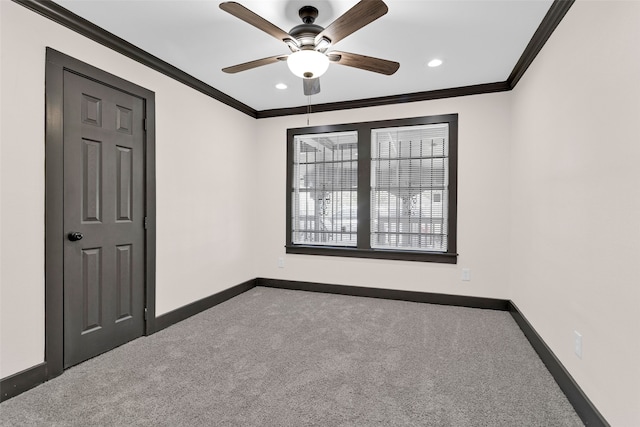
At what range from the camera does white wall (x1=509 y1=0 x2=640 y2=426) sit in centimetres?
140

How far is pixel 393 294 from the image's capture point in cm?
409

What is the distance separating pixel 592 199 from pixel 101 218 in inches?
129

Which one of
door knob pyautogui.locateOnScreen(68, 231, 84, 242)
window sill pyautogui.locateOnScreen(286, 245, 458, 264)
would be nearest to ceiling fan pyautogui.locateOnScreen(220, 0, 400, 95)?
door knob pyautogui.locateOnScreen(68, 231, 84, 242)

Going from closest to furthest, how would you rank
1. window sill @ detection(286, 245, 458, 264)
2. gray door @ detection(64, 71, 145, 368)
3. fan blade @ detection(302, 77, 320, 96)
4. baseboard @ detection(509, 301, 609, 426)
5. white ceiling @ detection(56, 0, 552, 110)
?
baseboard @ detection(509, 301, 609, 426), white ceiling @ detection(56, 0, 552, 110), gray door @ detection(64, 71, 145, 368), fan blade @ detection(302, 77, 320, 96), window sill @ detection(286, 245, 458, 264)

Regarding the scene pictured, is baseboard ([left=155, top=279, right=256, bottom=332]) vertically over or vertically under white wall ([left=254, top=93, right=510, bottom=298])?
under

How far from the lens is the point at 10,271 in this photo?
200cm

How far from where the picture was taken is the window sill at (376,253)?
3.89m

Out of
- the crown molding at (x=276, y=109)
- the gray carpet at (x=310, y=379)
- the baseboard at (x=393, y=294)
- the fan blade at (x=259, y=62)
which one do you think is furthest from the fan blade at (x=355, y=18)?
the baseboard at (x=393, y=294)

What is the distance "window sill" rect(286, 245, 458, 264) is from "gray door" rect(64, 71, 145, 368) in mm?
2105

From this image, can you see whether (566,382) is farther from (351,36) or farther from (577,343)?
(351,36)

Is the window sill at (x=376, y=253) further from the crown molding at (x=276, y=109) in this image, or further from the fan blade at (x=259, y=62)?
the fan blade at (x=259, y=62)

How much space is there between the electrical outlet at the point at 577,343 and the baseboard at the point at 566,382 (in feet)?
0.59

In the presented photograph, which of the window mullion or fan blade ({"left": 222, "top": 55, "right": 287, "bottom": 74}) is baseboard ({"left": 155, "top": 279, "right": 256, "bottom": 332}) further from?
fan blade ({"left": 222, "top": 55, "right": 287, "bottom": 74})

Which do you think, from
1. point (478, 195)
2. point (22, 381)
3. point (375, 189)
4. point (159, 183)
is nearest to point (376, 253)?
point (375, 189)
